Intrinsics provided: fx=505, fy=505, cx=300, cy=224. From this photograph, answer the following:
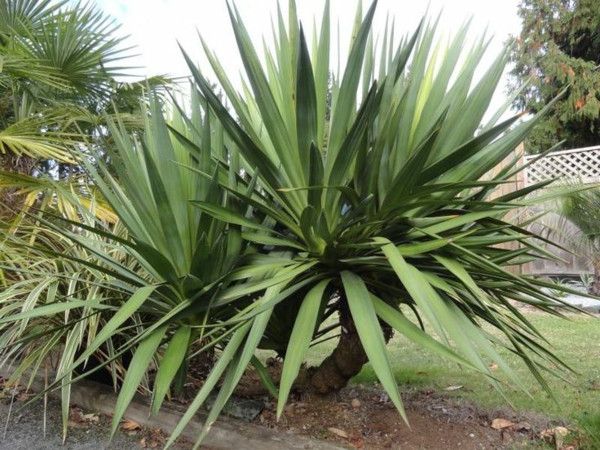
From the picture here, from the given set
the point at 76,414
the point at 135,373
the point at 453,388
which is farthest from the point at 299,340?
the point at 76,414

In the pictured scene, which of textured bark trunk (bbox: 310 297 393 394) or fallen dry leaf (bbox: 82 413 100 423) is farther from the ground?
textured bark trunk (bbox: 310 297 393 394)

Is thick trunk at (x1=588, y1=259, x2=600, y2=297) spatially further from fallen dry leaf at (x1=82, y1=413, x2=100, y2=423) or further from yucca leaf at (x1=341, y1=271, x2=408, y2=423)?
fallen dry leaf at (x1=82, y1=413, x2=100, y2=423)

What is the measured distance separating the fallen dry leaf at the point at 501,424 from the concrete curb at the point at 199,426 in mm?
877

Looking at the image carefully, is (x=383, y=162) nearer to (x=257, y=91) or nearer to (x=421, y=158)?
(x=421, y=158)

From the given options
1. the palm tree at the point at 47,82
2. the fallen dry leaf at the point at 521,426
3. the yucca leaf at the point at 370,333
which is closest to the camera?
the yucca leaf at the point at 370,333

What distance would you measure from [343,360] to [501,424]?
0.92 m

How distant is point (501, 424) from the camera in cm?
260

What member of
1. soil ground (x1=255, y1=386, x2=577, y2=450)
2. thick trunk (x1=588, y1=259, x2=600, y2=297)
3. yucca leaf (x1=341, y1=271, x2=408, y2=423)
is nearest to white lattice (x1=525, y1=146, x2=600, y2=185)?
thick trunk (x1=588, y1=259, x2=600, y2=297)

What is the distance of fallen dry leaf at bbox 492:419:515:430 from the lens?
2576mm

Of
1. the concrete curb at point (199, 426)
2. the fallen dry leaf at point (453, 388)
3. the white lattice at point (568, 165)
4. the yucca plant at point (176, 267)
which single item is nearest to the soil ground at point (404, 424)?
the concrete curb at point (199, 426)

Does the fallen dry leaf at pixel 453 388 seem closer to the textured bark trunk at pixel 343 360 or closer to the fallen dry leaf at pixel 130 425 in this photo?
the textured bark trunk at pixel 343 360

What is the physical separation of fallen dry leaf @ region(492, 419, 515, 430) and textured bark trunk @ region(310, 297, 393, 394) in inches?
29.5

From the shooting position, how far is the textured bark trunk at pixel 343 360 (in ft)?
7.75

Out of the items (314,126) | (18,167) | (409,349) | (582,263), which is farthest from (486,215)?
(582,263)
